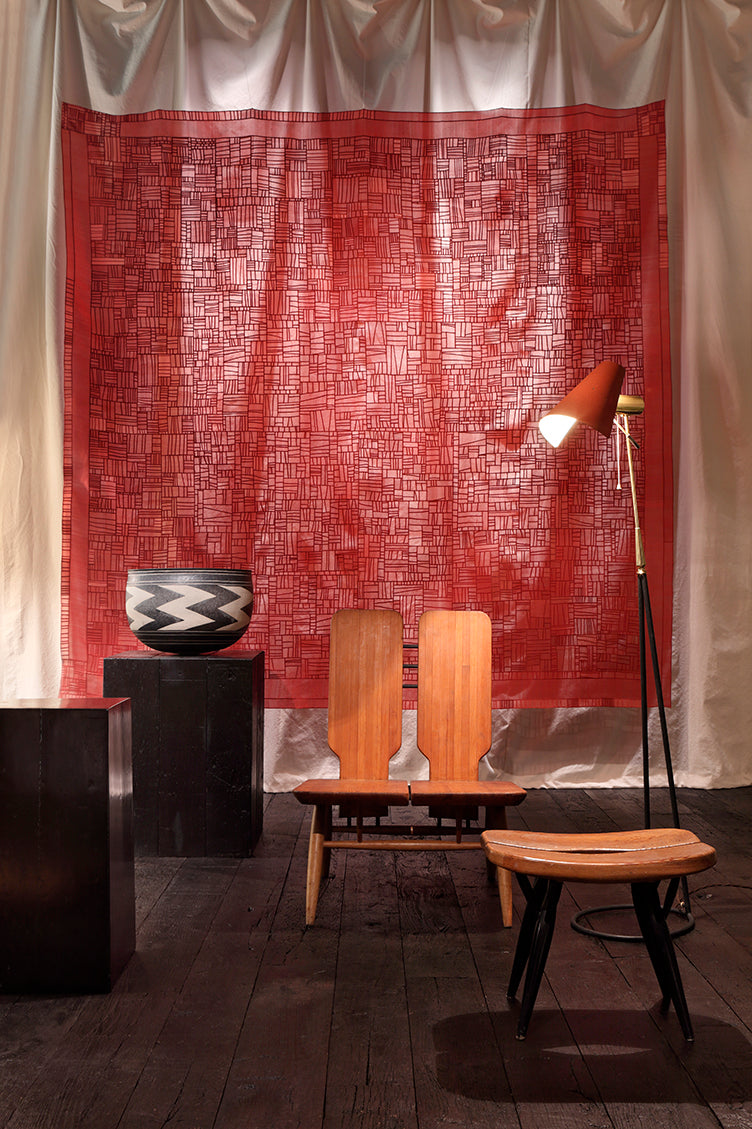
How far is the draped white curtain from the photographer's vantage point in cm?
422

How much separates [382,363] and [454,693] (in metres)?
1.74

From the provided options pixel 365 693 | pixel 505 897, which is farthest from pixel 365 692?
pixel 505 897

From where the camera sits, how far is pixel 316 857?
273 centimetres

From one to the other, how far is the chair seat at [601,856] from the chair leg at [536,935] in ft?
0.25

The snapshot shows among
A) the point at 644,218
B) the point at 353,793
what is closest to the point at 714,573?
the point at 644,218

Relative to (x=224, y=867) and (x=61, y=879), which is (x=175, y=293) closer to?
(x=224, y=867)

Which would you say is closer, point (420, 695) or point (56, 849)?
point (56, 849)

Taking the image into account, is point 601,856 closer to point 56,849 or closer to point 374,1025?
point 374,1025

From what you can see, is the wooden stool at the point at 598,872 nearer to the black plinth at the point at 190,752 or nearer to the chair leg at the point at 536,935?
the chair leg at the point at 536,935

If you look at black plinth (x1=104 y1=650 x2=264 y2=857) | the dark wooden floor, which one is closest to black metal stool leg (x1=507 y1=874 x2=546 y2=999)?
the dark wooden floor

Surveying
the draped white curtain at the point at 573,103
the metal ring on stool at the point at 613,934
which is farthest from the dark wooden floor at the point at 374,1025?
the draped white curtain at the point at 573,103

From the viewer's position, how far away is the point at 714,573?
4.26 m

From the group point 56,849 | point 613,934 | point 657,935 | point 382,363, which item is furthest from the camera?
point 382,363

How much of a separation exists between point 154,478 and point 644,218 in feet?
8.14
